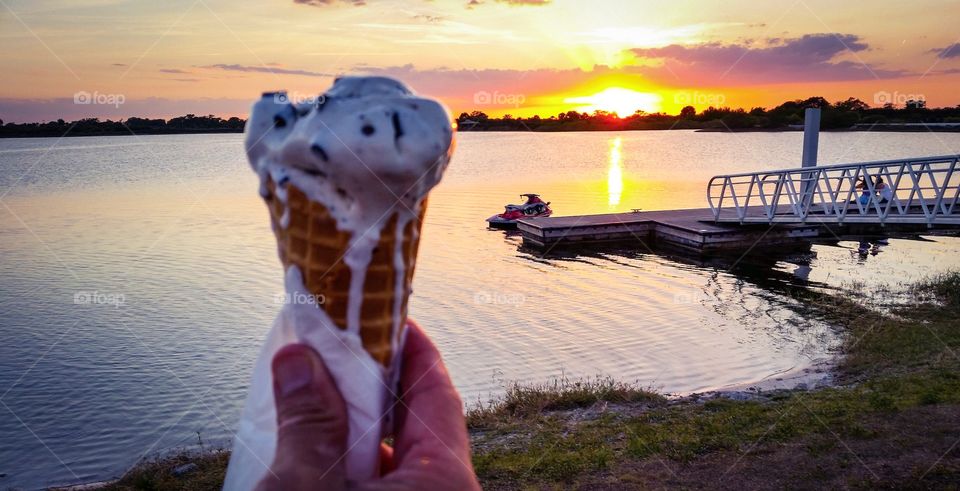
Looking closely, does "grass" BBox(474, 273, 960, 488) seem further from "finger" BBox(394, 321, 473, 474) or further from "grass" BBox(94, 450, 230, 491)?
"finger" BBox(394, 321, 473, 474)

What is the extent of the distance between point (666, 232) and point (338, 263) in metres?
30.3

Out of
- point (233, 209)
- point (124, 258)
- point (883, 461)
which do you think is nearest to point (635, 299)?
point (883, 461)

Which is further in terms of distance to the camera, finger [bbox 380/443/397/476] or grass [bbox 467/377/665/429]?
grass [bbox 467/377/665/429]

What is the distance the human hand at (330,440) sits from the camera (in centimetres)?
160

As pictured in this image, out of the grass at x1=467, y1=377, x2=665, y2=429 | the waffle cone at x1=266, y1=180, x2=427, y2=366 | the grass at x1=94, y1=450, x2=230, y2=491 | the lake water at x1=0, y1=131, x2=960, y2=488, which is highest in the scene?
the waffle cone at x1=266, y1=180, x2=427, y2=366

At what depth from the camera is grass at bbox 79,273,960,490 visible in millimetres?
7457

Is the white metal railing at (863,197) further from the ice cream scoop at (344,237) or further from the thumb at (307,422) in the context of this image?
the thumb at (307,422)

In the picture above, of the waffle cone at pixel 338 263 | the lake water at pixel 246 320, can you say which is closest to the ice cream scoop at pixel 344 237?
the waffle cone at pixel 338 263

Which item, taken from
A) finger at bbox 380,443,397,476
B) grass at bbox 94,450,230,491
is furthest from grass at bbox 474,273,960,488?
finger at bbox 380,443,397,476

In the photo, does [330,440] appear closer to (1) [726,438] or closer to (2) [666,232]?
(1) [726,438]

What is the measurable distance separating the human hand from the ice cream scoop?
0.04 meters

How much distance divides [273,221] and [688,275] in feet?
81.7

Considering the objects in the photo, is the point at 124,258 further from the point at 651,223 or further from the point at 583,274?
the point at 651,223

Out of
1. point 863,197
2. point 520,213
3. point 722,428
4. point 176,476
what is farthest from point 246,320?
point 863,197
